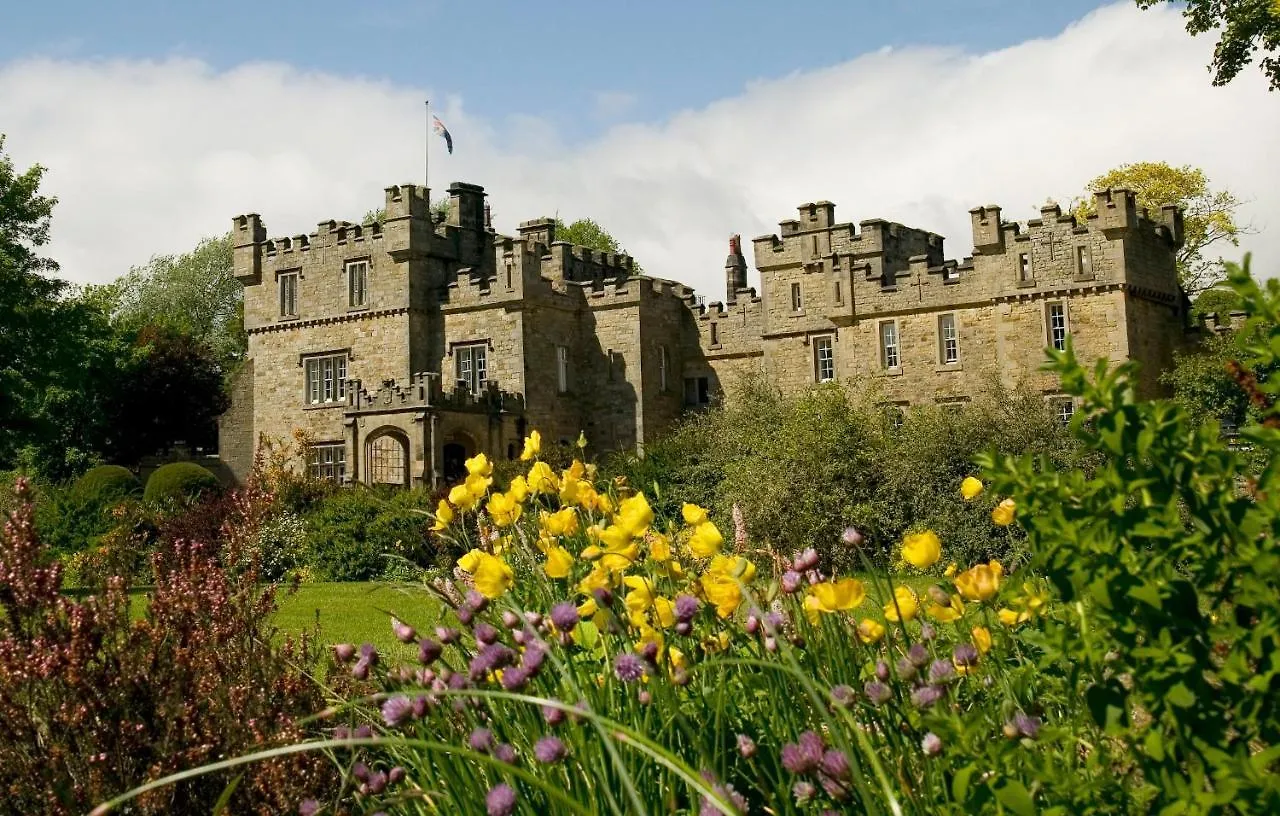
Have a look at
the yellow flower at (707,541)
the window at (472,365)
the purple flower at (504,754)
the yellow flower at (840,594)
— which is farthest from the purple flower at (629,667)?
the window at (472,365)

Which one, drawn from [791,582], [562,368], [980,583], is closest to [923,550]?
[980,583]

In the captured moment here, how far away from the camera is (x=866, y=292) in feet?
111

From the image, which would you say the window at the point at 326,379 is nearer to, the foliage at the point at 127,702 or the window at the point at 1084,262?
the window at the point at 1084,262

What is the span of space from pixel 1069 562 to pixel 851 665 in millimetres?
1669

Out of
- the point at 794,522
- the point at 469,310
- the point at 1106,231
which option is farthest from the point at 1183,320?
the point at 469,310

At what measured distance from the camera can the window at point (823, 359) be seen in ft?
115

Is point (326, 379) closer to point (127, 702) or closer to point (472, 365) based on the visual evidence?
point (472, 365)

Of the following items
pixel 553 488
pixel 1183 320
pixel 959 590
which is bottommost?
pixel 959 590

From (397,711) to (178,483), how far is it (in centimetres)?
2956

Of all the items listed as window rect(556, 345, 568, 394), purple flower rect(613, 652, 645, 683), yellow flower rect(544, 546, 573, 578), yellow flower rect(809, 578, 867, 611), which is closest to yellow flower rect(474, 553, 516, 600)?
yellow flower rect(544, 546, 573, 578)

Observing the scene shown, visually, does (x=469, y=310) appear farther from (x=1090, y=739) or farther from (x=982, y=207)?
(x=1090, y=739)

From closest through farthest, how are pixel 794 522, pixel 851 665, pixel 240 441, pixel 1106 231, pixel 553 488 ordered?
pixel 851 665 → pixel 553 488 → pixel 794 522 → pixel 1106 231 → pixel 240 441

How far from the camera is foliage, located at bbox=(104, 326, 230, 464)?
4738 centimetres

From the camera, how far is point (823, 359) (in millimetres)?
35281
